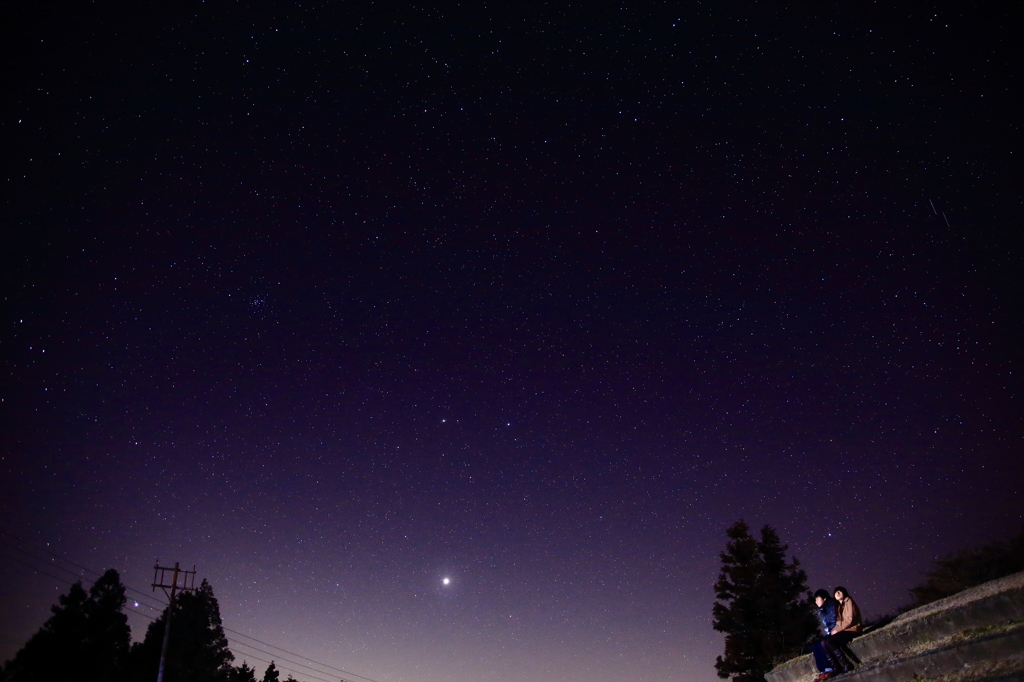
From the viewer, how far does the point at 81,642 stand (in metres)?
29.7

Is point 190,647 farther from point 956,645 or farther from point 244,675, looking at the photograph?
point 956,645

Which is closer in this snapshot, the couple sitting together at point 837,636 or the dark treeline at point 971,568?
the couple sitting together at point 837,636

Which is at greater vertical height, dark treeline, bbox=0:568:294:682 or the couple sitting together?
dark treeline, bbox=0:568:294:682

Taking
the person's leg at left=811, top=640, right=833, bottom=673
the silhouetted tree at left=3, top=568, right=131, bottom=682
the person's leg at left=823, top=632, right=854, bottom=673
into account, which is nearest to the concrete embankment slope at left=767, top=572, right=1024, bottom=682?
the person's leg at left=823, top=632, right=854, bottom=673

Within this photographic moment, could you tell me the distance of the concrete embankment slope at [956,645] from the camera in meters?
6.20

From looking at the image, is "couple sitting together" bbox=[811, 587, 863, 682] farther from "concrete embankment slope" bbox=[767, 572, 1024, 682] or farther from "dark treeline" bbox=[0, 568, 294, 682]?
"dark treeline" bbox=[0, 568, 294, 682]

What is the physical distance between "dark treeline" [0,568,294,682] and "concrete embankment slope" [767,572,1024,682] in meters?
33.6

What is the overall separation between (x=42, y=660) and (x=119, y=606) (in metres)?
4.15

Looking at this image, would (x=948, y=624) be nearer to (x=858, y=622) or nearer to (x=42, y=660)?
(x=858, y=622)

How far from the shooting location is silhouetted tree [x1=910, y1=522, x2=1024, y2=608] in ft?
69.6

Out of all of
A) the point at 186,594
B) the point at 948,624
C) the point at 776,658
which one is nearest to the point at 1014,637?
the point at 948,624

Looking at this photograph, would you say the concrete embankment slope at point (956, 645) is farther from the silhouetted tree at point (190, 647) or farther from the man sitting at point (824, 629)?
the silhouetted tree at point (190, 647)

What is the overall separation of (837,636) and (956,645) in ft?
8.34

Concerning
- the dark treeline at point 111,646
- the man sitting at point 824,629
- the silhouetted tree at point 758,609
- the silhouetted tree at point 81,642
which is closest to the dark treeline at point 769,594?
the silhouetted tree at point 758,609
